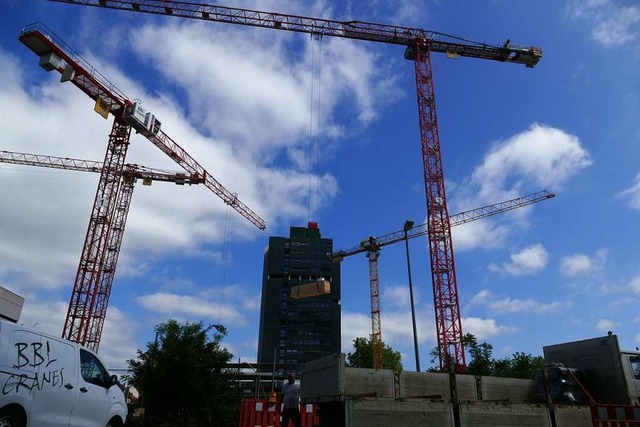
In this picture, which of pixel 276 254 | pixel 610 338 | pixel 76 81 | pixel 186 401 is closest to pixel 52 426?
pixel 610 338

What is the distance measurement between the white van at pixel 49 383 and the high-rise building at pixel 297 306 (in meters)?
127

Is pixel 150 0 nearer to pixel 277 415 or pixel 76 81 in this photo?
pixel 76 81

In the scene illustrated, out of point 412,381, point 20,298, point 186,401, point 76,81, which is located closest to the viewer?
point 412,381

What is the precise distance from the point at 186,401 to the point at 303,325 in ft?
403

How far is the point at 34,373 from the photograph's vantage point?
6.45 meters

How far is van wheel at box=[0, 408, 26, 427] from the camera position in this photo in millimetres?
5961

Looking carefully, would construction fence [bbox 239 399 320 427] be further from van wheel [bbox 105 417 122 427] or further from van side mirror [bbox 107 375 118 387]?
van side mirror [bbox 107 375 118 387]

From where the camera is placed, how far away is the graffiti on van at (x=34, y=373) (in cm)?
612

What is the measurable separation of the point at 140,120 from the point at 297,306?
108m

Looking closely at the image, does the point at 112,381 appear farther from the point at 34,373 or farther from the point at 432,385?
the point at 432,385

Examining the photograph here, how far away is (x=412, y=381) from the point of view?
1103cm

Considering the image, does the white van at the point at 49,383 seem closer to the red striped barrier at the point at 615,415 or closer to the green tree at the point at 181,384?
the red striped barrier at the point at 615,415

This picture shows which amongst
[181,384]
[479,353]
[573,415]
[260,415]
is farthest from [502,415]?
[479,353]

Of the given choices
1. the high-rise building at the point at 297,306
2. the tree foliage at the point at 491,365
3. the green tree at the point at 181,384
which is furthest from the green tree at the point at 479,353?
the high-rise building at the point at 297,306
